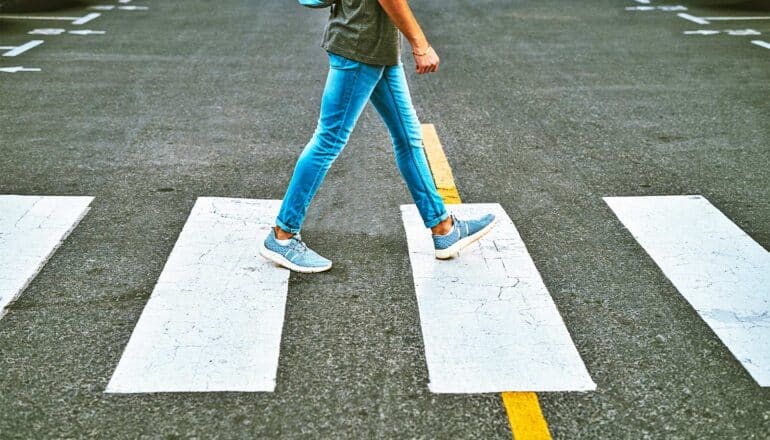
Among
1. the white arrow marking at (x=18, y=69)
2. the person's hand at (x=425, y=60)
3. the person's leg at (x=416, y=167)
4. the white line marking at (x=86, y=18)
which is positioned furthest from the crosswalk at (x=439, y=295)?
the white line marking at (x=86, y=18)

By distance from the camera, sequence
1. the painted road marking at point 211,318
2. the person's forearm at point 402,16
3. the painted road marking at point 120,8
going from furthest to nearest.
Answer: the painted road marking at point 120,8 < the person's forearm at point 402,16 < the painted road marking at point 211,318

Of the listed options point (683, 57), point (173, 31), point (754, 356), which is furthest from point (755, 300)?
point (173, 31)

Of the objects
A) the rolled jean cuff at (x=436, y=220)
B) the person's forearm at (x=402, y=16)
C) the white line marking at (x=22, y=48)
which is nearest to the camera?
the person's forearm at (x=402, y=16)

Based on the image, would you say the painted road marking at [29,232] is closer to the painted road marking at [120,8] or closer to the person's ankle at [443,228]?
the person's ankle at [443,228]

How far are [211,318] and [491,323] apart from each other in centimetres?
128

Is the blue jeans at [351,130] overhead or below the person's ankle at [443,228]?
overhead

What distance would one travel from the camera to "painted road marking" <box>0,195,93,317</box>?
491 centimetres

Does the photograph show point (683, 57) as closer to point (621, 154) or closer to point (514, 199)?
point (621, 154)

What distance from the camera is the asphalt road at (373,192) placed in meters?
3.75

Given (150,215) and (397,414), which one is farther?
(150,215)

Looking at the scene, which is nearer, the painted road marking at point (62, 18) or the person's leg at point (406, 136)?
the person's leg at point (406, 136)

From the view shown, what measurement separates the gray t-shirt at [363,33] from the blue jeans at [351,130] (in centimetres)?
5

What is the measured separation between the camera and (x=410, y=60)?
11.5 meters

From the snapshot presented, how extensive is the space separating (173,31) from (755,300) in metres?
10.5
